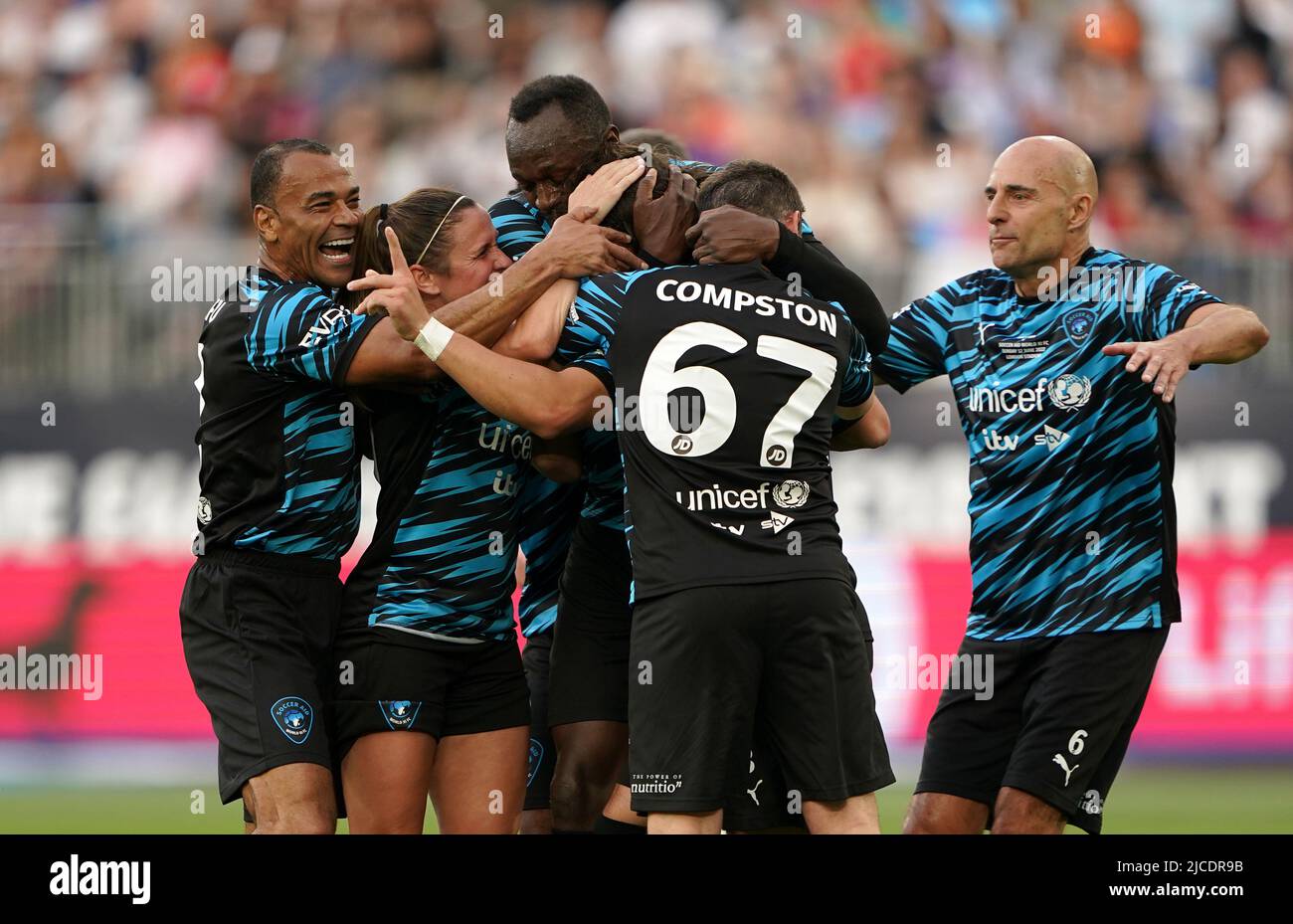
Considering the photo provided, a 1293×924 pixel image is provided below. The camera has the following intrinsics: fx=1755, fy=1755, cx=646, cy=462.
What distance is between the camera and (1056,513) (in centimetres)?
618

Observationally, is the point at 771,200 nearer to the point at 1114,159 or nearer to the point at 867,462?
the point at 867,462

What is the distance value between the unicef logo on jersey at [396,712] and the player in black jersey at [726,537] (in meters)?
0.79

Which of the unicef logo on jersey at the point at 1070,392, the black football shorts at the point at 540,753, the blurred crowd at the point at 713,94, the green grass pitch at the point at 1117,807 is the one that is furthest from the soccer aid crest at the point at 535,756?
the blurred crowd at the point at 713,94

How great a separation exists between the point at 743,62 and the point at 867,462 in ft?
15.3

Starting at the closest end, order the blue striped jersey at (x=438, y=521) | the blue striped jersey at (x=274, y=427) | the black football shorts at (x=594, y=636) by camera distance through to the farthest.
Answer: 1. the blue striped jersey at (x=274, y=427)
2. the blue striped jersey at (x=438, y=521)
3. the black football shorts at (x=594, y=636)

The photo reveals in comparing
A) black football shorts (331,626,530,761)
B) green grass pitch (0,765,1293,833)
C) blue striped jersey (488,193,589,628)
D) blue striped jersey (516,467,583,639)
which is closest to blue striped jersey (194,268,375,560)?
black football shorts (331,626,530,761)

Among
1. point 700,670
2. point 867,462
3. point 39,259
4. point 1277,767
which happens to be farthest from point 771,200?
point 39,259

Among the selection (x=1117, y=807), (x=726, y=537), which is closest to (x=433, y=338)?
(x=726, y=537)

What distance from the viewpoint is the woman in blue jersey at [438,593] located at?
18.2 ft

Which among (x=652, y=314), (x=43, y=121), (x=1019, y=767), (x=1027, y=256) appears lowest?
(x=1019, y=767)

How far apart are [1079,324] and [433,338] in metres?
2.36

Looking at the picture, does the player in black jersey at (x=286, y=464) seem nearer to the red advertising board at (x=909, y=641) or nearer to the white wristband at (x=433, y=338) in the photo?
the white wristband at (x=433, y=338)

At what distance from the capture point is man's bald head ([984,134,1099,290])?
632 centimetres

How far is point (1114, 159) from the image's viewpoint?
1338 centimetres
